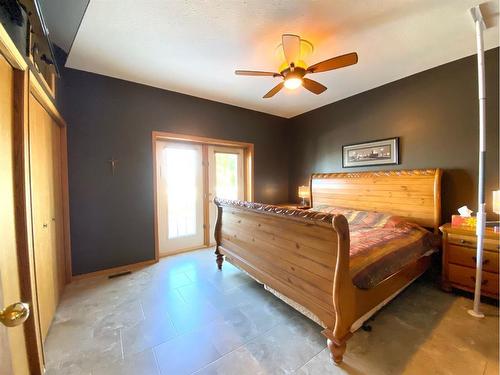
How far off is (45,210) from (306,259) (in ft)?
7.65

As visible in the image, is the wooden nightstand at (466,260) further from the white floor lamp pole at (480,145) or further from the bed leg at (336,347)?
the bed leg at (336,347)

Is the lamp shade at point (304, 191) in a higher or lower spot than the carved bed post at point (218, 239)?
higher

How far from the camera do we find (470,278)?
2.19m

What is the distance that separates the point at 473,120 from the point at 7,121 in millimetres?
4085

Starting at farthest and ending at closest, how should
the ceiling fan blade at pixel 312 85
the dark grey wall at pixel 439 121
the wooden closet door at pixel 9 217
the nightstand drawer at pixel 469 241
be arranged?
the dark grey wall at pixel 439 121
the ceiling fan blade at pixel 312 85
the nightstand drawer at pixel 469 241
the wooden closet door at pixel 9 217

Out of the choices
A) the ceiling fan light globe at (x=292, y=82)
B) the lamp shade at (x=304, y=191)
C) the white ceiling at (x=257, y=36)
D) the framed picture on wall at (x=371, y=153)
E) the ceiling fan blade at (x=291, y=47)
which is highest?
the white ceiling at (x=257, y=36)

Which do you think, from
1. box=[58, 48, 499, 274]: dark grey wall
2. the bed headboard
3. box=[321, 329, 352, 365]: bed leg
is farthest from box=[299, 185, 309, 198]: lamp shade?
box=[321, 329, 352, 365]: bed leg

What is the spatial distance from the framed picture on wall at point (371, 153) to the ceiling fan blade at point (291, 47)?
204 centimetres

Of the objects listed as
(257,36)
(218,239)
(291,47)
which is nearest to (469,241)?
(291,47)

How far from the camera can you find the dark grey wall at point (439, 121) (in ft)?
7.70

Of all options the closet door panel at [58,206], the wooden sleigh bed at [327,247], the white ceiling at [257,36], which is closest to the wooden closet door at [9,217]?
the white ceiling at [257,36]

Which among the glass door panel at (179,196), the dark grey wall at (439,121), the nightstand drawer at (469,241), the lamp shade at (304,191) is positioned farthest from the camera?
the lamp shade at (304,191)

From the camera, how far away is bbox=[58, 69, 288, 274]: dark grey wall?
2664 mm

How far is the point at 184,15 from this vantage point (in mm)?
1790
